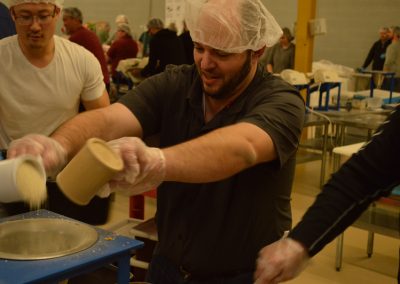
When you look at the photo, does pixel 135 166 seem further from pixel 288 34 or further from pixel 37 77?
pixel 288 34

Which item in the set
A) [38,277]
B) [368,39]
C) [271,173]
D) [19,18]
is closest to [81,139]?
[38,277]

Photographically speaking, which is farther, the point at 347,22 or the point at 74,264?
the point at 347,22

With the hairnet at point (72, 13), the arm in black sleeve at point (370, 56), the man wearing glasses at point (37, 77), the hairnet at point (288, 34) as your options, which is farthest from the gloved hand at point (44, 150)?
the arm in black sleeve at point (370, 56)

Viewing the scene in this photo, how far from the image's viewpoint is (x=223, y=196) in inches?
58.1

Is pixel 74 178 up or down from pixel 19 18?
down

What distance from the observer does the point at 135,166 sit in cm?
106

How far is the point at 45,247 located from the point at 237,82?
2.71 feet

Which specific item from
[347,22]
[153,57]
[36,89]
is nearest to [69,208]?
[36,89]

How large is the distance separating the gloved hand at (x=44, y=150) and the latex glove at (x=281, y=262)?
0.50 m

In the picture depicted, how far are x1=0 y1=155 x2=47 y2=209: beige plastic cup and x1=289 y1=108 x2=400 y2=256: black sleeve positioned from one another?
1.88ft

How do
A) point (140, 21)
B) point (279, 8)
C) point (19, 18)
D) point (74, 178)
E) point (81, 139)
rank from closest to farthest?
point (74, 178), point (81, 139), point (19, 18), point (279, 8), point (140, 21)

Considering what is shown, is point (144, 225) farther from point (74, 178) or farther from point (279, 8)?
point (279, 8)

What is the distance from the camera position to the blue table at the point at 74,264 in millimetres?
1468

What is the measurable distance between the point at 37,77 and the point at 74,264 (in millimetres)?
1163
